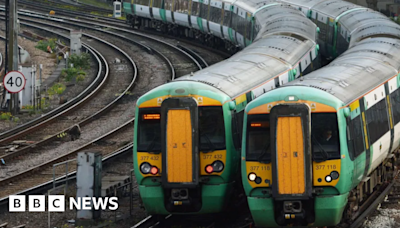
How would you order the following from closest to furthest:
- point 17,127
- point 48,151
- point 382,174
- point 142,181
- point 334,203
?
point 334,203, point 142,181, point 382,174, point 48,151, point 17,127

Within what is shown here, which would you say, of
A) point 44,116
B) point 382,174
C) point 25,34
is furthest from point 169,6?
point 382,174

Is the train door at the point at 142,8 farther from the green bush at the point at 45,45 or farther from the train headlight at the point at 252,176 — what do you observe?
the train headlight at the point at 252,176

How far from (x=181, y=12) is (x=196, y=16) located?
1.86 meters

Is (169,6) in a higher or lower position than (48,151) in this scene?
higher

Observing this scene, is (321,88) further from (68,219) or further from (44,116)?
(44,116)

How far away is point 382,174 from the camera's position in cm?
2067

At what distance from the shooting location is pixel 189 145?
54.7ft

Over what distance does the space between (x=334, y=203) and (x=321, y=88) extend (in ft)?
6.98

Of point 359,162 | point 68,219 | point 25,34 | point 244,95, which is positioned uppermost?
point 25,34

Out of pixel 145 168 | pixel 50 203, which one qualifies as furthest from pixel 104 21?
pixel 145 168

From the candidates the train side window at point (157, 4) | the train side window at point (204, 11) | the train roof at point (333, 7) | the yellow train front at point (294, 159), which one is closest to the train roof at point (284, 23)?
the train roof at point (333, 7)

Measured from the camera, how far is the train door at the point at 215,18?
44719 millimetres

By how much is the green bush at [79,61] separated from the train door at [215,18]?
7.75 meters

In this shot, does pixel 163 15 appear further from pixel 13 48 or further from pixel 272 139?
pixel 272 139
